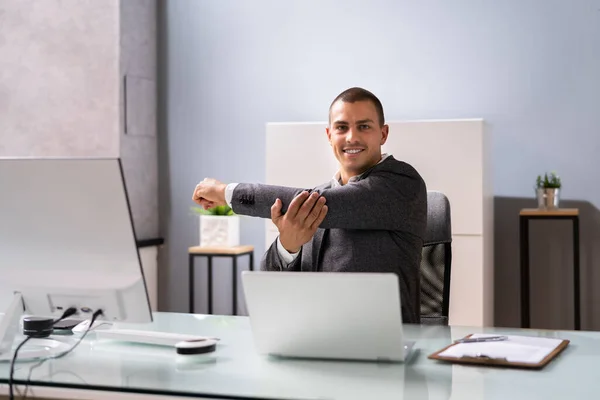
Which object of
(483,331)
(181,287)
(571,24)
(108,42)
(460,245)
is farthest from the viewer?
(181,287)

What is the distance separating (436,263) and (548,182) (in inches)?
79.0

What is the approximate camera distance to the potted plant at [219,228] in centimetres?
Answer: 495

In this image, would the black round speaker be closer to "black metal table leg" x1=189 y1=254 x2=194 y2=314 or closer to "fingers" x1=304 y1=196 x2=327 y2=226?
"fingers" x1=304 y1=196 x2=327 y2=226

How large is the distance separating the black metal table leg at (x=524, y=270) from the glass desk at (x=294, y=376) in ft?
8.38

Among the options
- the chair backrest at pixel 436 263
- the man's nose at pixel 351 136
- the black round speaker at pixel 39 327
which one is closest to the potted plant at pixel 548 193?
the chair backrest at pixel 436 263

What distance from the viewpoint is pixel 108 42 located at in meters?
5.16

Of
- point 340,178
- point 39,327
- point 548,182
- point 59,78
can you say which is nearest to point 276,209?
point 340,178

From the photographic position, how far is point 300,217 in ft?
8.28

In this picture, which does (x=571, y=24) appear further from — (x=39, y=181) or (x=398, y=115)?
(x=39, y=181)

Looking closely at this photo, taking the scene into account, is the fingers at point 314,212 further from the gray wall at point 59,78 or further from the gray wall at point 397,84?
the gray wall at point 59,78

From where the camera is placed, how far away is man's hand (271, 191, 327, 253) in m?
2.51

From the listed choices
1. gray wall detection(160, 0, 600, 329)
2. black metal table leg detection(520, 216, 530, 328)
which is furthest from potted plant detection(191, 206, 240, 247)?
black metal table leg detection(520, 216, 530, 328)

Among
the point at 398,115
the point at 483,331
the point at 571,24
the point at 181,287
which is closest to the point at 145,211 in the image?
the point at 181,287

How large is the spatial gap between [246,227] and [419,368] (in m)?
3.69
